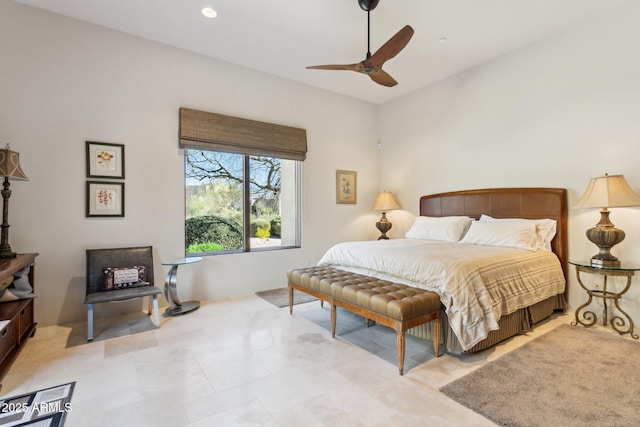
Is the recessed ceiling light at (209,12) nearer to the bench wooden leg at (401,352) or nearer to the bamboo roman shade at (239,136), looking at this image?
the bamboo roman shade at (239,136)

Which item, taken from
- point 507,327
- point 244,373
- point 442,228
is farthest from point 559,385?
point 442,228

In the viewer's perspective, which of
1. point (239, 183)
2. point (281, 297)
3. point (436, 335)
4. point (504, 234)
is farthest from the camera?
point (239, 183)

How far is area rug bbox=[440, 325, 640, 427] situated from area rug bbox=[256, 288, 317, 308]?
2238mm

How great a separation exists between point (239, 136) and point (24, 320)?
2927 mm

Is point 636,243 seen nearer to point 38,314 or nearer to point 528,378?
point 528,378

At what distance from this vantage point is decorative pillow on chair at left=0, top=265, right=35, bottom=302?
251 centimetres

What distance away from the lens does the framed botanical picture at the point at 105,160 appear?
3.35 metres

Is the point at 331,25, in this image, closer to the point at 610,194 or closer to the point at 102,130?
the point at 102,130

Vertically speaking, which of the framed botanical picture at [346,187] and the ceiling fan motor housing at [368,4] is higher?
the ceiling fan motor housing at [368,4]

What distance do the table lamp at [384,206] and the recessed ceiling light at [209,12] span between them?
3.65m

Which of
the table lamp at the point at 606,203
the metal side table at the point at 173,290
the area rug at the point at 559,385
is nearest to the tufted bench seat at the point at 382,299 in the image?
the area rug at the point at 559,385

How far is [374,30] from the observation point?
3.49 m

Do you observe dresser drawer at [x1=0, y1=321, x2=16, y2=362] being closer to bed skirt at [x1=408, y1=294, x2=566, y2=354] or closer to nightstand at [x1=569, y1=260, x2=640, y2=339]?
bed skirt at [x1=408, y1=294, x2=566, y2=354]

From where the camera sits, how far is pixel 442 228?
4.21 meters
